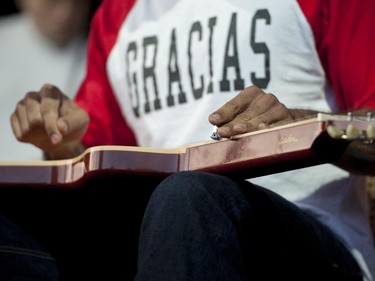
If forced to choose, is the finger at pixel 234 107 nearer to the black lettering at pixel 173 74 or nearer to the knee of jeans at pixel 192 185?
the knee of jeans at pixel 192 185

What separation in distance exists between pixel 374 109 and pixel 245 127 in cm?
27

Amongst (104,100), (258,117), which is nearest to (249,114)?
(258,117)

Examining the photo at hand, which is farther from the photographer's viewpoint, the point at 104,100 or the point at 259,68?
the point at 104,100

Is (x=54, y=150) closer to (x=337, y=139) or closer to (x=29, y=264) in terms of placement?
(x=29, y=264)

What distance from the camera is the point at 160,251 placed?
3.63 ft

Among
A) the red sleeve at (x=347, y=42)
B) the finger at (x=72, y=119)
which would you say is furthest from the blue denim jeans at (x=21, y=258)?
the red sleeve at (x=347, y=42)

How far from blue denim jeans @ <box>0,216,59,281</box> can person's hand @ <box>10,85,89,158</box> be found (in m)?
0.17

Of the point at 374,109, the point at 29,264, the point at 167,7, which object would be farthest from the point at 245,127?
the point at 167,7

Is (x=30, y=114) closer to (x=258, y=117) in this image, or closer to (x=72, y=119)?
(x=72, y=119)

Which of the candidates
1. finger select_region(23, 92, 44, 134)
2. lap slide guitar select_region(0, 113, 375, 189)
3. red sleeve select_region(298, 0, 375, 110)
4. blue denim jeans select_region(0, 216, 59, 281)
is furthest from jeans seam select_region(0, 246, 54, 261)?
red sleeve select_region(298, 0, 375, 110)

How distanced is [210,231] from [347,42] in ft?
1.69

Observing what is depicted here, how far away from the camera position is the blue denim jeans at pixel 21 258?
4.61 ft

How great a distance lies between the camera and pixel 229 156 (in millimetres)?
1187

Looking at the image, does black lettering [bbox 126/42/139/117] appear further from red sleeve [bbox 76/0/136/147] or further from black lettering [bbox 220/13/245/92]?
black lettering [bbox 220/13/245/92]
